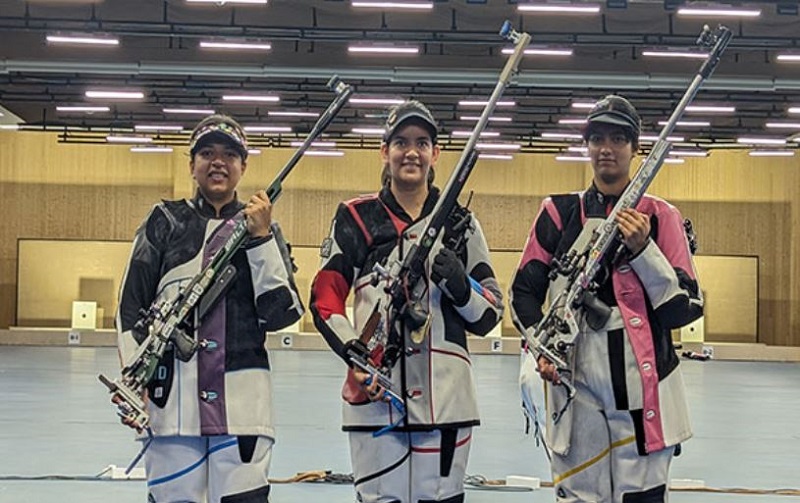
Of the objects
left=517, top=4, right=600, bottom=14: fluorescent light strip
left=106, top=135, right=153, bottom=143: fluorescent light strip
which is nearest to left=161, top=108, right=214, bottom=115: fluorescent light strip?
left=106, top=135, right=153, bottom=143: fluorescent light strip

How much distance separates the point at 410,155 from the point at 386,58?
21.8 m

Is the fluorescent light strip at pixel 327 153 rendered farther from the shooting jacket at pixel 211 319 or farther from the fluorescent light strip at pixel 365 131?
the shooting jacket at pixel 211 319

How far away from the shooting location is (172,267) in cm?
391

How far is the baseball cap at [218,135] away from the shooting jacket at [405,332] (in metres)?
0.50

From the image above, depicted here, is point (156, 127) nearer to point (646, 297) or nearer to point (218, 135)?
point (218, 135)

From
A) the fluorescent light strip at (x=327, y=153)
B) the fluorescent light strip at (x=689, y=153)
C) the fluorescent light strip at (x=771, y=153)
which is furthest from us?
the fluorescent light strip at (x=327, y=153)

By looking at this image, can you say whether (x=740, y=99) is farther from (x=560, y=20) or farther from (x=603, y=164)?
(x=603, y=164)

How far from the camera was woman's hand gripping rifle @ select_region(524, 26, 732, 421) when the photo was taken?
3.68m

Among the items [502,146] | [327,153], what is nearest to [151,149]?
[327,153]

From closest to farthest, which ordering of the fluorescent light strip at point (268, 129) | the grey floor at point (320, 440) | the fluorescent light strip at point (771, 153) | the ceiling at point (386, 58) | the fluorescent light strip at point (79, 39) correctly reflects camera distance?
1. the grey floor at point (320, 440)
2. the fluorescent light strip at point (79, 39)
3. the ceiling at point (386, 58)
4. the fluorescent light strip at point (268, 129)
5. the fluorescent light strip at point (771, 153)

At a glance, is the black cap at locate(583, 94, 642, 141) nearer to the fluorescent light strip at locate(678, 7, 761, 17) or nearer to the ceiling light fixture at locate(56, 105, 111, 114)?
the fluorescent light strip at locate(678, 7, 761, 17)

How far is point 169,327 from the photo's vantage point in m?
3.74

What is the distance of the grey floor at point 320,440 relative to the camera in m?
7.56

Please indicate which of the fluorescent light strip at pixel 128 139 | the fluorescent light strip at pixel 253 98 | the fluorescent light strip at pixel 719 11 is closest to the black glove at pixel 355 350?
the fluorescent light strip at pixel 719 11
